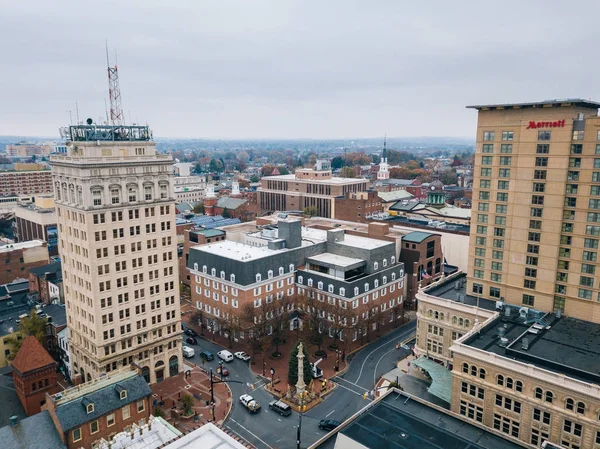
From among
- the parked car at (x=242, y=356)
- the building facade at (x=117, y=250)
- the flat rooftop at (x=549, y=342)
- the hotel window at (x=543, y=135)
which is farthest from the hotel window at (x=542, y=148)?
the parked car at (x=242, y=356)

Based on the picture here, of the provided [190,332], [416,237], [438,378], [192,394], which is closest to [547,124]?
[438,378]

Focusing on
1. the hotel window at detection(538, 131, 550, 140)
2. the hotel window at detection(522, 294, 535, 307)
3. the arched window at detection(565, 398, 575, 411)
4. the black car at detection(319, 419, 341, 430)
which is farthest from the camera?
the hotel window at detection(522, 294, 535, 307)

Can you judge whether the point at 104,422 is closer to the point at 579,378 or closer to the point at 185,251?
the point at 579,378

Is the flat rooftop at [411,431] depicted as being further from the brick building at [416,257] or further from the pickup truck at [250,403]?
the brick building at [416,257]

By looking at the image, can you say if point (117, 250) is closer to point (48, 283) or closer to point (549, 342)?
point (48, 283)

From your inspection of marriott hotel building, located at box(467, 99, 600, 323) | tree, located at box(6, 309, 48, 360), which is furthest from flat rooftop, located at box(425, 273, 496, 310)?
tree, located at box(6, 309, 48, 360)

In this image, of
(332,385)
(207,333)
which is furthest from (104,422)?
(207,333)

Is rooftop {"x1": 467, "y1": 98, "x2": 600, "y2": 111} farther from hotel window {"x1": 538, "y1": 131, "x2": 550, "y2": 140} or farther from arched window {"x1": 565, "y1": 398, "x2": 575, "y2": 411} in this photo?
arched window {"x1": 565, "y1": 398, "x2": 575, "y2": 411}
